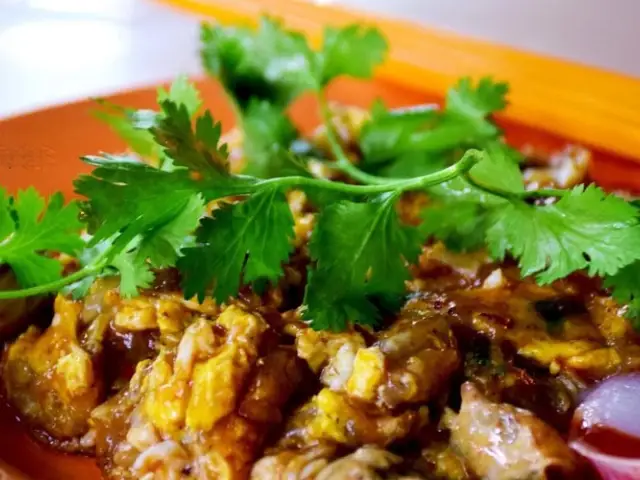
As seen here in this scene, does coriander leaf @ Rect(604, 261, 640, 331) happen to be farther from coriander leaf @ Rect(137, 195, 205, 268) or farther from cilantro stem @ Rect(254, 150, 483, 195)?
coriander leaf @ Rect(137, 195, 205, 268)

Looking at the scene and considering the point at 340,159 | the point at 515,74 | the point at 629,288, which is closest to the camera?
the point at 629,288

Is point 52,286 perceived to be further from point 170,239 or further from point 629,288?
point 629,288

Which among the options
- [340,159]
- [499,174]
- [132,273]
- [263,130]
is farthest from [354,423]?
[263,130]

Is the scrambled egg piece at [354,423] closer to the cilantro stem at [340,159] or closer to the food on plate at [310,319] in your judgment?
the food on plate at [310,319]

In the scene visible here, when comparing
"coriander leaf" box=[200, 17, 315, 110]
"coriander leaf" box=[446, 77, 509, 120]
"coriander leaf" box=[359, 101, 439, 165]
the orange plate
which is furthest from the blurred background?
"coriander leaf" box=[446, 77, 509, 120]

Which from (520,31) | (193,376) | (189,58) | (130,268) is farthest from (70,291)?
(520,31)

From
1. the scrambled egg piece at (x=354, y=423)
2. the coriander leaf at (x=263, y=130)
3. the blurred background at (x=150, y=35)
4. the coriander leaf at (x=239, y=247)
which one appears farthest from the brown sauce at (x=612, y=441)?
the blurred background at (x=150, y=35)

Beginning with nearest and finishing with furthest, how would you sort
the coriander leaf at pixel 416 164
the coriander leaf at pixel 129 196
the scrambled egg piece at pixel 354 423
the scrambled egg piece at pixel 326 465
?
the scrambled egg piece at pixel 326 465 < the scrambled egg piece at pixel 354 423 < the coriander leaf at pixel 129 196 < the coriander leaf at pixel 416 164
